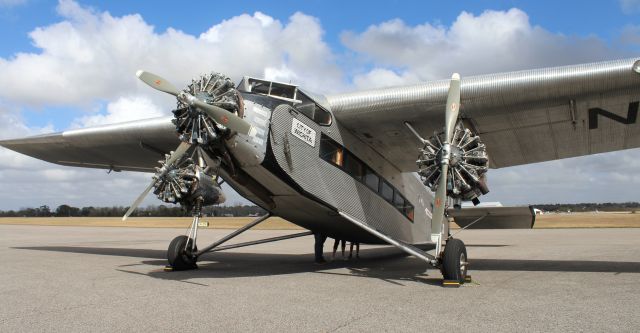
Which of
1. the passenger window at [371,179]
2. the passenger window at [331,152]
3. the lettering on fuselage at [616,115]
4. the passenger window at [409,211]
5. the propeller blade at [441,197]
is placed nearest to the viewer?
the propeller blade at [441,197]

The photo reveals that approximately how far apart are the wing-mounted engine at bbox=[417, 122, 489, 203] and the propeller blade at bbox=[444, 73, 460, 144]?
0.24 m

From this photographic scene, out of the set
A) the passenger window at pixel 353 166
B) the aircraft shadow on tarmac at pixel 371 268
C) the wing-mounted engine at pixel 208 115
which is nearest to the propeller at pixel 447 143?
the aircraft shadow on tarmac at pixel 371 268

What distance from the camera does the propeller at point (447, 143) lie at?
30.3 feet

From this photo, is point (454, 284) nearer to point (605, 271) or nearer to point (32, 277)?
point (605, 271)

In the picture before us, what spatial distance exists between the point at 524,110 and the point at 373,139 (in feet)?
11.3

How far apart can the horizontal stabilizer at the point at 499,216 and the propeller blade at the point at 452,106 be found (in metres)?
5.64

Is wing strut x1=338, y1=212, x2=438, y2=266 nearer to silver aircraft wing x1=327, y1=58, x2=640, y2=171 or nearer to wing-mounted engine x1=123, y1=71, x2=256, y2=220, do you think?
silver aircraft wing x1=327, y1=58, x2=640, y2=171

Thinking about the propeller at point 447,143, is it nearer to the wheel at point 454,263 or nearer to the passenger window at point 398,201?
the wheel at point 454,263

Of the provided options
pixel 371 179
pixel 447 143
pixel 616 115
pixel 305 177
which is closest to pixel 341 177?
pixel 305 177

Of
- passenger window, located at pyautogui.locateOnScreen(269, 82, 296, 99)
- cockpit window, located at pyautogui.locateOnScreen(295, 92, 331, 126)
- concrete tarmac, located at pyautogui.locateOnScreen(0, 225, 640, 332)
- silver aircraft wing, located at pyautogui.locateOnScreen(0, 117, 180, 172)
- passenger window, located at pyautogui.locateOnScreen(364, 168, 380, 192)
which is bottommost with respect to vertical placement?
concrete tarmac, located at pyautogui.locateOnScreen(0, 225, 640, 332)

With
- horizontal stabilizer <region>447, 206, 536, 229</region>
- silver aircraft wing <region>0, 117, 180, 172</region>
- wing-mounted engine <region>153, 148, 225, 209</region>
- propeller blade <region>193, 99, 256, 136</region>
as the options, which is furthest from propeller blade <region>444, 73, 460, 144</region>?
silver aircraft wing <region>0, 117, 180, 172</region>

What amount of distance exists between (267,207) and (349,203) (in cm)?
188

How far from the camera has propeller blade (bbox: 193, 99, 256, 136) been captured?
8094 mm

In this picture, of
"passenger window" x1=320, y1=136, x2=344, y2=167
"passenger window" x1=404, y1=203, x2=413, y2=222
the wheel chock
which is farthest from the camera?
"passenger window" x1=404, y1=203, x2=413, y2=222
